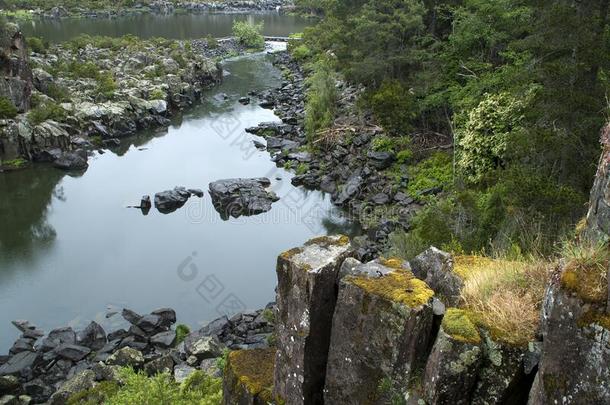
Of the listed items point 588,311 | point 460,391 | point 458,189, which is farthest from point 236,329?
point 588,311

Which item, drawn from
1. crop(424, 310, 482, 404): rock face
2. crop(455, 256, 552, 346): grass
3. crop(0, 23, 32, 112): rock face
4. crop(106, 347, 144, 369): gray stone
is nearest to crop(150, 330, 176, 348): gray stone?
crop(106, 347, 144, 369): gray stone

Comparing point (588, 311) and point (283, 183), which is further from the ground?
point (588, 311)

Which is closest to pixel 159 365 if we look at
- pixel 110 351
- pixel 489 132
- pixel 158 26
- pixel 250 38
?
pixel 110 351

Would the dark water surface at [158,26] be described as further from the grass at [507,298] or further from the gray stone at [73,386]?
the grass at [507,298]

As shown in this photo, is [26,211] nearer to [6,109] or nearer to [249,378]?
[6,109]

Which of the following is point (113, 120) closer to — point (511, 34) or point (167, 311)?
point (167, 311)

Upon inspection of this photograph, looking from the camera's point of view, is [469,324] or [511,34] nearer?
[469,324]

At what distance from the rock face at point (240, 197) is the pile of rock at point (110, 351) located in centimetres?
1107

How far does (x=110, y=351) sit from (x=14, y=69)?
1311 inches

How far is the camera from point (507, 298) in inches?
320

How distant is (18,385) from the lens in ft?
60.0

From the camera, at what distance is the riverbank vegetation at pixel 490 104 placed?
58.1ft

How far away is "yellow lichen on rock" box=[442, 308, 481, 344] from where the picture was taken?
7.57 meters

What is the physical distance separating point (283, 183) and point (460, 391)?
97.9 feet
